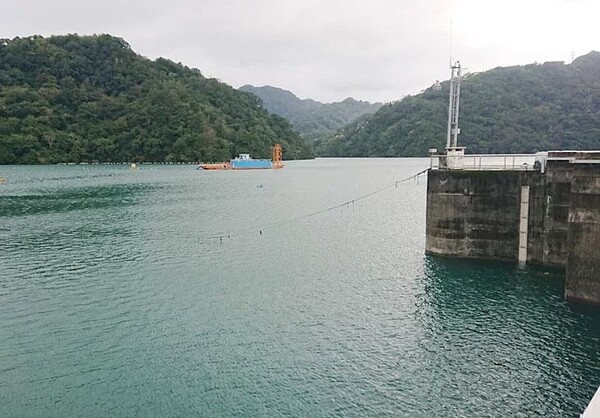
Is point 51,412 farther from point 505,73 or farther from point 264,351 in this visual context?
point 505,73

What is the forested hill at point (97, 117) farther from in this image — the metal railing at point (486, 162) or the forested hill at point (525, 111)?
the metal railing at point (486, 162)

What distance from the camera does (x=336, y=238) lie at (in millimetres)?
39812

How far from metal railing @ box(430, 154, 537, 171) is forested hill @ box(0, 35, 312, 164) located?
143 m

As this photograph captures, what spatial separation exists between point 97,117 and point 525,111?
15220 cm

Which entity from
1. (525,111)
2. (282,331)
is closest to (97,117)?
(525,111)

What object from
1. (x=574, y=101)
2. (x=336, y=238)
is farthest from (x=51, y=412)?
(x=574, y=101)

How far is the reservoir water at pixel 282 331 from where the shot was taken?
47.2ft

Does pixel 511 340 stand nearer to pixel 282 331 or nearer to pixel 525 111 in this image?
pixel 282 331

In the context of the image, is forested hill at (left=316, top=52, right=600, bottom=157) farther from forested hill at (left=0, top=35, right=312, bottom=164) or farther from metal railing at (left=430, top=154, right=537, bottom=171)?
metal railing at (left=430, top=154, right=537, bottom=171)

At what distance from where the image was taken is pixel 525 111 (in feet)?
545

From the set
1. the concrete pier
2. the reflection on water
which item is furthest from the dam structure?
the reflection on water

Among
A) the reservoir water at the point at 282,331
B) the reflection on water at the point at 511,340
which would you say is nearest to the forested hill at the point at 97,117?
the reservoir water at the point at 282,331

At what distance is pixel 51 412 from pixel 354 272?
18.3 m

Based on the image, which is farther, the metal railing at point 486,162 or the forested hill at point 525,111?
the forested hill at point 525,111
